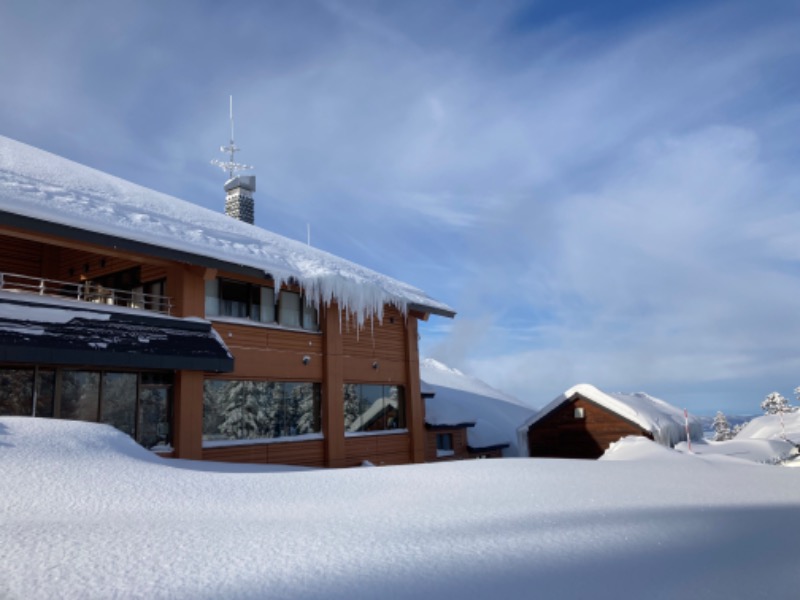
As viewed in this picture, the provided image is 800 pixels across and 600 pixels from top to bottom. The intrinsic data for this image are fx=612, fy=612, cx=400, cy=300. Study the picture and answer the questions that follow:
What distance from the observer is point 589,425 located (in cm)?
1992

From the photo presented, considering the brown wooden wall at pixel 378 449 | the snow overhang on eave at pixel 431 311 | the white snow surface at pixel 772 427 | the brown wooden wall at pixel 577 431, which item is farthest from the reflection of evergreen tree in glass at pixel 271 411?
the white snow surface at pixel 772 427

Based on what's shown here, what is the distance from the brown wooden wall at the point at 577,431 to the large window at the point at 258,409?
27.9 ft

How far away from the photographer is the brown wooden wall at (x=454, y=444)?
2459cm

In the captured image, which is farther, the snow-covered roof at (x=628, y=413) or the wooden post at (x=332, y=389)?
the snow-covered roof at (x=628, y=413)

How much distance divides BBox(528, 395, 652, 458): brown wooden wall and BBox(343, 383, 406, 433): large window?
503 cm

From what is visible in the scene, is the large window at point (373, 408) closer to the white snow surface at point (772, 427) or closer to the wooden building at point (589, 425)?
the wooden building at point (589, 425)

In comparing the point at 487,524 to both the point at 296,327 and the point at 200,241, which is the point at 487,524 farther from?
the point at 296,327

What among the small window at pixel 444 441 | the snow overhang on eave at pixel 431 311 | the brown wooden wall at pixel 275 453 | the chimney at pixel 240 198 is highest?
the chimney at pixel 240 198

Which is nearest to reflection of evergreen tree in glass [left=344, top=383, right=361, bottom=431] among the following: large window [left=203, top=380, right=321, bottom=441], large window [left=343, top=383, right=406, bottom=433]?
large window [left=343, top=383, right=406, bottom=433]

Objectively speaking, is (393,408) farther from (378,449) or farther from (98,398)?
(98,398)

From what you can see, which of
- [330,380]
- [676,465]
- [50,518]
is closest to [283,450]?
[330,380]

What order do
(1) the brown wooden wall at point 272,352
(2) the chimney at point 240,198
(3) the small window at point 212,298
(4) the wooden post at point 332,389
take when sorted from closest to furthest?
1. (3) the small window at point 212,298
2. (1) the brown wooden wall at point 272,352
3. (4) the wooden post at point 332,389
4. (2) the chimney at point 240,198

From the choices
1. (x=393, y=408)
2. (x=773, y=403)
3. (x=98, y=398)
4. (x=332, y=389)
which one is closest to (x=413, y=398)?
(x=393, y=408)

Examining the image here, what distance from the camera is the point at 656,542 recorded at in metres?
4.64
